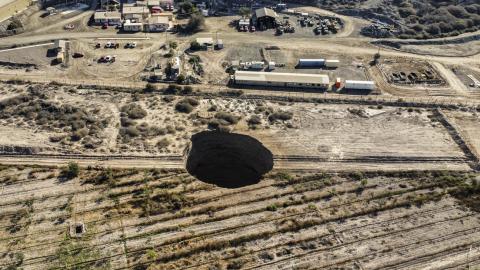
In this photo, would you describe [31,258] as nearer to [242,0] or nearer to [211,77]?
[211,77]

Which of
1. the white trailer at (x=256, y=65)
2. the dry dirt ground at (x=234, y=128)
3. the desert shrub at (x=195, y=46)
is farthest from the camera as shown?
the desert shrub at (x=195, y=46)

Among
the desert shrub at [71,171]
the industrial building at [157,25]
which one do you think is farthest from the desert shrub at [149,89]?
the industrial building at [157,25]

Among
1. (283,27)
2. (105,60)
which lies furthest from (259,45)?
(105,60)

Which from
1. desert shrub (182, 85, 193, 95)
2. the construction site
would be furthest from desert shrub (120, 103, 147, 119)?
desert shrub (182, 85, 193, 95)

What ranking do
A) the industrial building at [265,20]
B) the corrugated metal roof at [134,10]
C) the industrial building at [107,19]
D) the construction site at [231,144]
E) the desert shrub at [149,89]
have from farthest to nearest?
the corrugated metal roof at [134,10], the industrial building at [265,20], the industrial building at [107,19], the desert shrub at [149,89], the construction site at [231,144]

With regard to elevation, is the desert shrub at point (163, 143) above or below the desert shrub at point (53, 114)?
below

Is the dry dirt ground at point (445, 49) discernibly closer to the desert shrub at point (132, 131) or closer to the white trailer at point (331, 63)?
the white trailer at point (331, 63)

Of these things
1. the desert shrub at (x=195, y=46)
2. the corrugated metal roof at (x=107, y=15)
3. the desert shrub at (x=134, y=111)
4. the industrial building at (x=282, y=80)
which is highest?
the corrugated metal roof at (x=107, y=15)
